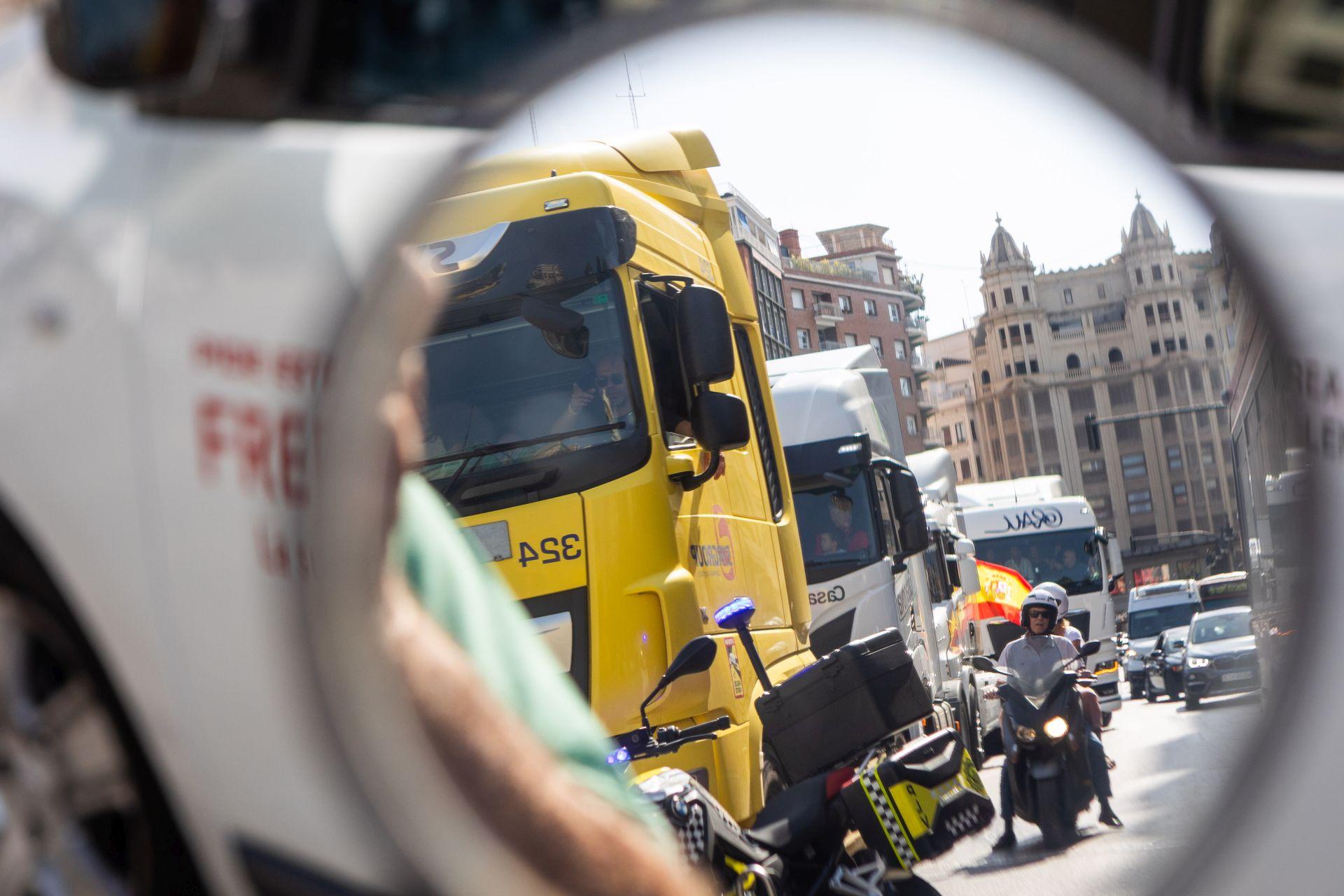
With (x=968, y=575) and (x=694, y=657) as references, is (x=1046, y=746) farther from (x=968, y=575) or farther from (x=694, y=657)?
(x=968, y=575)

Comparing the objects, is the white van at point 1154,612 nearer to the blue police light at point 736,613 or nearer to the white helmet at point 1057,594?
the white helmet at point 1057,594

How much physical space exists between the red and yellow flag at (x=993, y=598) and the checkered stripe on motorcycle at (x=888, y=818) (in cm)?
1300

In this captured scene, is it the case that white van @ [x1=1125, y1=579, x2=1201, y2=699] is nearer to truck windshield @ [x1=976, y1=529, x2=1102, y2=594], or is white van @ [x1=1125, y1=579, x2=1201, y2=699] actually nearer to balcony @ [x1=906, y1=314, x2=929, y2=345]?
truck windshield @ [x1=976, y1=529, x2=1102, y2=594]

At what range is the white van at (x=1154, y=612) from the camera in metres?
38.5

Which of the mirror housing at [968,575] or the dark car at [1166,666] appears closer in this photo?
the mirror housing at [968,575]

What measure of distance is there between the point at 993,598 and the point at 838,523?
9.85m

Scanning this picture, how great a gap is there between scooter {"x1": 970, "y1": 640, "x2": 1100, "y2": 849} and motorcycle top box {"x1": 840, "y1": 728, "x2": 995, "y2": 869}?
4593 mm

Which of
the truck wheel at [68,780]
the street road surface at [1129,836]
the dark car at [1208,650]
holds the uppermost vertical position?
the truck wheel at [68,780]

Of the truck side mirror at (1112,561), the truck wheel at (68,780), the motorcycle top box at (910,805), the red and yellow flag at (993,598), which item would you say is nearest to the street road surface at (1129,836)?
the motorcycle top box at (910,805)

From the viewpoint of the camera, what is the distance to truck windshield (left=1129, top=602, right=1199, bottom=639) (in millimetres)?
39312

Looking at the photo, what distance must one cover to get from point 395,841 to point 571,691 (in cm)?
51

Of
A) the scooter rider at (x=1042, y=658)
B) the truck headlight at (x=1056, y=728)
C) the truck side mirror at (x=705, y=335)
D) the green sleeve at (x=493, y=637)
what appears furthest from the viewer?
the scooter rider at (x=1042, y=658)

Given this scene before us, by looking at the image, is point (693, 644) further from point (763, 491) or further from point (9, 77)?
point (763, 491)

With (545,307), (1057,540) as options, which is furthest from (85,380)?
(1057,540)
